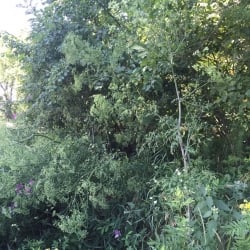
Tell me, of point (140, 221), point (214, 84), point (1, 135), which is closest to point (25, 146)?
point (1, 135)

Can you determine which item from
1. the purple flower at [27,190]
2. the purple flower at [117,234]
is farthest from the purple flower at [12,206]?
the purple flower at [117,234]

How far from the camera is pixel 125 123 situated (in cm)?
354

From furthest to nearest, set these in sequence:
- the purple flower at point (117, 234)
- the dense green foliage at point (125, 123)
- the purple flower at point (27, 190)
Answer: the purple flower at point (27, 190) → the purple flower at point (117, 234) → the dense green foliage at point (125, 123)

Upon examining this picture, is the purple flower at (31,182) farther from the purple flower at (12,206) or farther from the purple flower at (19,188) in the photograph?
the purple flower at (12,206)

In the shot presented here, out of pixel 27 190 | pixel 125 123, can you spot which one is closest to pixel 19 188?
pixel 27 190

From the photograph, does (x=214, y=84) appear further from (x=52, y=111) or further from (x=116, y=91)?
(x=52, y=111)

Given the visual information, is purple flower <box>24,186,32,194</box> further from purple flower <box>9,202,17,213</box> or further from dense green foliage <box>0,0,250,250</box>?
purple flower <box>9,202,17,213</box>

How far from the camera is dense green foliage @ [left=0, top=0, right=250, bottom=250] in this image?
9.57ft

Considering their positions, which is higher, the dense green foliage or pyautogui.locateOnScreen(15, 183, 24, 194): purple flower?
the dense green foliage

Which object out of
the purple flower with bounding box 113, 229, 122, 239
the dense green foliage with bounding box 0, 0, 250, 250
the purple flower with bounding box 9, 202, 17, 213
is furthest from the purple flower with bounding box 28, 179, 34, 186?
the purple flower with bounding box 113, 229, 122, 239

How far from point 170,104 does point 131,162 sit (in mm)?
569

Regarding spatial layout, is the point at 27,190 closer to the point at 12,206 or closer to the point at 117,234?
the point at 12,206

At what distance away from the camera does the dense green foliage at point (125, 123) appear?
292 centimetres

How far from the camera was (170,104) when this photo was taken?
354 centimetres
